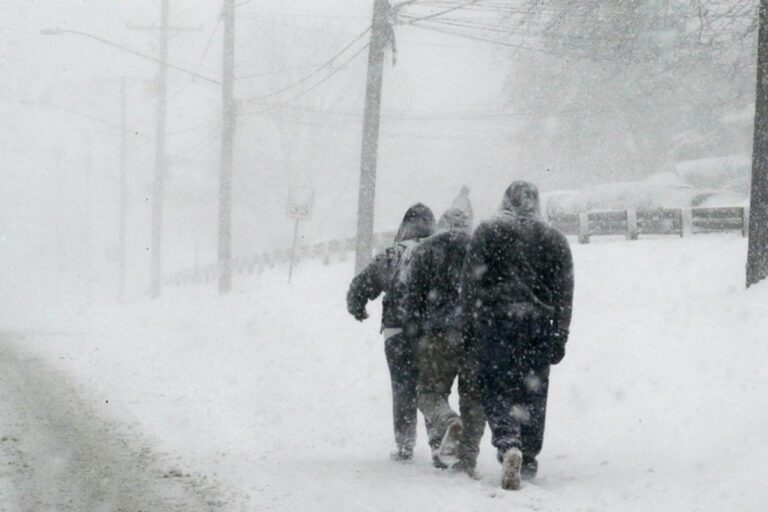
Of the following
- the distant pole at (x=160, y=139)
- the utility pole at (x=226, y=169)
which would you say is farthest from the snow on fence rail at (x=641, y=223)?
the distant pole at (x=160, y=139)

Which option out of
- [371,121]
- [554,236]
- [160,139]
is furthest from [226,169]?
[554,236]

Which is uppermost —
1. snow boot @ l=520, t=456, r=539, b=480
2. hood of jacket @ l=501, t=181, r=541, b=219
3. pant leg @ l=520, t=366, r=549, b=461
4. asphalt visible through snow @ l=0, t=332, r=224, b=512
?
hood of jacket @ l=501, t=181, r=541, b=219

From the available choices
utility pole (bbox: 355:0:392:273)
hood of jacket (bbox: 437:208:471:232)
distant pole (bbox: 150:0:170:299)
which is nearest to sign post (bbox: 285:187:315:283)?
utility pole (bbox: 355:0:392:273)

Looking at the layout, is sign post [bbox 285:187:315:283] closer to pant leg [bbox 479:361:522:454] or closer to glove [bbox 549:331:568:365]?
pant leg [bbox 479:361:522:454]

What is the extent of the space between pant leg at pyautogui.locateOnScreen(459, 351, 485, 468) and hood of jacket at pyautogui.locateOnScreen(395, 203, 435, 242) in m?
1.17

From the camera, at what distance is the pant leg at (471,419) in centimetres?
710

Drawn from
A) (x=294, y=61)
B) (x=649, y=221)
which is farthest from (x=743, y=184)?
(x=294, y=61)

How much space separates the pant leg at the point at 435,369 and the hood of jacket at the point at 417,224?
86 centimetres

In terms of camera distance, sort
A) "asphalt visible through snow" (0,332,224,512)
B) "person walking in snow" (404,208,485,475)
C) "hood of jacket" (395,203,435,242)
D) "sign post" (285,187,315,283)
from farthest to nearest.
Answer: "sign post" (285,187,315,283)
"hood of jacket" (395,203,435,242)
"person walking in snow" (404,208,485,475)
"asphalt visible through snow" (0,332,224,512)

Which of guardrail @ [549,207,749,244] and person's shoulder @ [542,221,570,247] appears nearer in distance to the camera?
person's shoulder @ [542,221,570,247]

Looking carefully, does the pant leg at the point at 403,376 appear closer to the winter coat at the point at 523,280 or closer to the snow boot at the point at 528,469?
the winter coat at the point at 523,280

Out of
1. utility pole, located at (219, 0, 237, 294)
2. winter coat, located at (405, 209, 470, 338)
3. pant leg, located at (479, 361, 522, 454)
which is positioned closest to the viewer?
pant leg, located at (479, 361, 522, 454)

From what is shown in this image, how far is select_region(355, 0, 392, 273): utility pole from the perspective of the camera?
17.7 metres

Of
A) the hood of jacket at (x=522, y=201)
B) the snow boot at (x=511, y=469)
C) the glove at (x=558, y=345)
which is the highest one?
the hood of jacket at (x=522, y=201)
